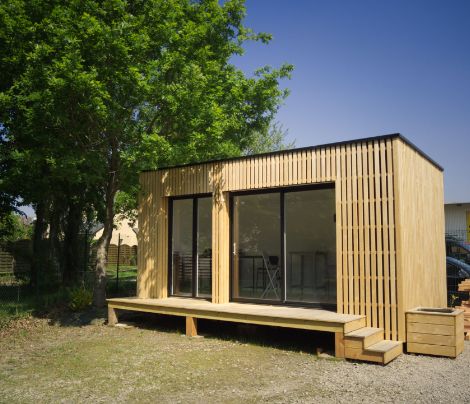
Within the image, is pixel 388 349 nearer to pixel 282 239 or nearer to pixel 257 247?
pixel 282 239

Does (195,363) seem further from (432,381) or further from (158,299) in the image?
(158,299)

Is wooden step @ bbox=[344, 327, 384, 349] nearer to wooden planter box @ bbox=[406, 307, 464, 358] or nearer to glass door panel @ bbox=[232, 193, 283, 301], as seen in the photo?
wooden planter box @ bbox=[406, 307, 464, 358]

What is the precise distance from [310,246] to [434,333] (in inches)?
101

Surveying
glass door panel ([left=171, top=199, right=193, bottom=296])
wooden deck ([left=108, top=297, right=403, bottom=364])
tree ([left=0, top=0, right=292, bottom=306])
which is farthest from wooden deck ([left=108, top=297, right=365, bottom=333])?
tree ([left=0, top=0, right=292, bottom=306])

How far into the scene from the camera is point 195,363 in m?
6.27

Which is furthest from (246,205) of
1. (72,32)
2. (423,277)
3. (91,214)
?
(91,214)

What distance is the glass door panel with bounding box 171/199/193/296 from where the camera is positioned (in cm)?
984

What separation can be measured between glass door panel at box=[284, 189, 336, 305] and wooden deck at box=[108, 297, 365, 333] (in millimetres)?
429

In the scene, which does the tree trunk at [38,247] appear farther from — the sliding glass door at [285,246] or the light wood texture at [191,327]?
the sliding glass door at [285,246]

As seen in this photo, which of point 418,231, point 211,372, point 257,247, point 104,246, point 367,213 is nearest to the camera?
point 211,372

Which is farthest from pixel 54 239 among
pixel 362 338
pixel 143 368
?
pixel 362 338

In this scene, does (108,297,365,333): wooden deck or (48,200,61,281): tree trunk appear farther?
(48,200,61,281): tree trunk

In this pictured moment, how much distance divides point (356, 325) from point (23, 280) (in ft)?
45.7

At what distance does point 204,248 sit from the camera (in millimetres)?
9602
